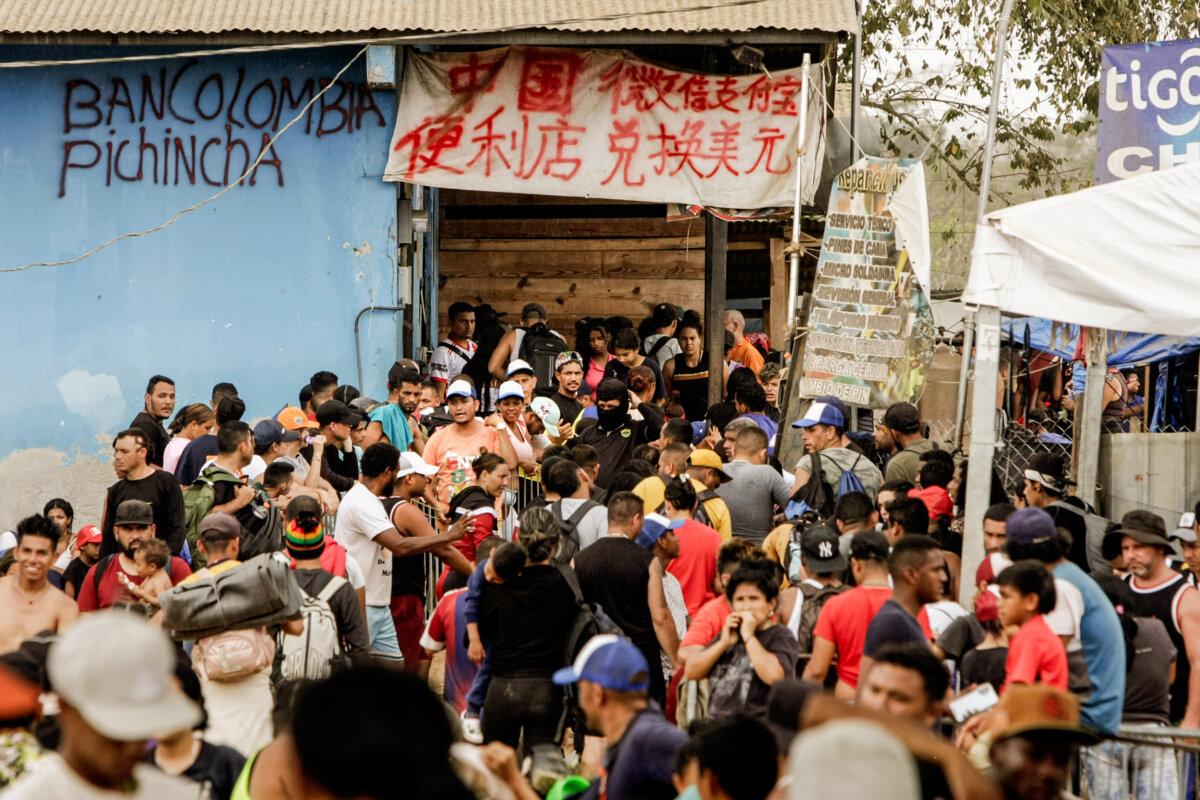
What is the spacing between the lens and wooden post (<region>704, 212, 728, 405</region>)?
14336 mm

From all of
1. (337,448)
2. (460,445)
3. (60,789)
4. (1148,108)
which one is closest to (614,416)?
(460,445)

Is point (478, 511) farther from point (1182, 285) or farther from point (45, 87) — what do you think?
point (45, 87)

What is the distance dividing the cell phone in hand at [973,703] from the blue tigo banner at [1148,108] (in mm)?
4972

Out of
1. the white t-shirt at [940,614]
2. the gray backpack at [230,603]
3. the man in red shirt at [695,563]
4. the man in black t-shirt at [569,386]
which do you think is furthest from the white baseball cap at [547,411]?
the gray backpack at [230,603]

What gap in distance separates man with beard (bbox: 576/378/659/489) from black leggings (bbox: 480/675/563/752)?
356 cm

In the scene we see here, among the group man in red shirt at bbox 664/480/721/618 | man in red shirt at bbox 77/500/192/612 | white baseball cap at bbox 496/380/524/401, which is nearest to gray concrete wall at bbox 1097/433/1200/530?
man in red shirt at bbox 664/480/721/618

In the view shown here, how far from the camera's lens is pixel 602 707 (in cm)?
545

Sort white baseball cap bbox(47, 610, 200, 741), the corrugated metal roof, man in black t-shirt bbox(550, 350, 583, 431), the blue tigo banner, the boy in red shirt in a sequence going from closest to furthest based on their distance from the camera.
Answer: white baseball cap bbox(47, 610, 200, 741)
the boy in red shirt
the blue tigo banner
man in black t-shirt bbox(550, 350, 583, 431)
the corrugated metal roof

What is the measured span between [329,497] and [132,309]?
4.15 metres

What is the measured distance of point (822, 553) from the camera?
25.1ft

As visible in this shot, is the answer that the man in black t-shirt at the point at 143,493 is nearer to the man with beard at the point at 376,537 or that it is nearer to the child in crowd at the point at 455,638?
the man with beard at the point at 376,537

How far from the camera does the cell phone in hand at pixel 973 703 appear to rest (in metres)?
6.37

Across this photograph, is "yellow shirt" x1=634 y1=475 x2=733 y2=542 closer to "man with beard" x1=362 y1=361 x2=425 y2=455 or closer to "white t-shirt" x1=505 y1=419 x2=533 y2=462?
"white t-shirt" x1=505 y1=419 x2=533 y2=462

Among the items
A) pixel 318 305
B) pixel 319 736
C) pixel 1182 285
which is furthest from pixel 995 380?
pixel 318 305
